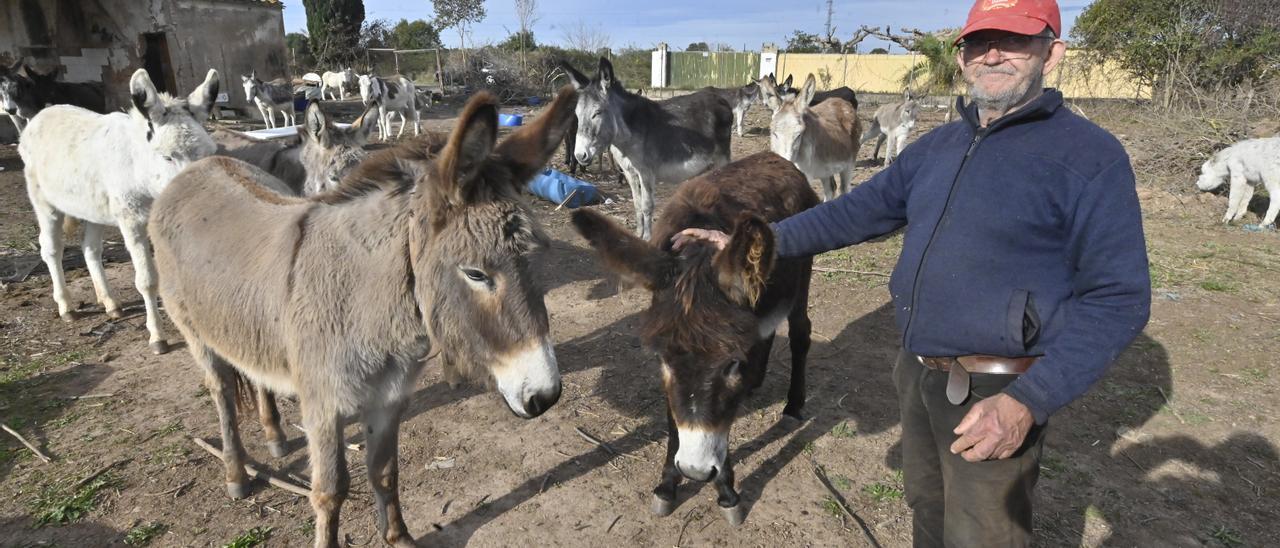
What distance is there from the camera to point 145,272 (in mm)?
4820

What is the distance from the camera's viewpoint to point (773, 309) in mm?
3221

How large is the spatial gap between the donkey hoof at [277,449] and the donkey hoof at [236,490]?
362 mm

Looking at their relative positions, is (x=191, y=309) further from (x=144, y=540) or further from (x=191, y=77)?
(x=191, y=77)

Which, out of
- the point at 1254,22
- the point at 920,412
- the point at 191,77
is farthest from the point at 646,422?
the point at 191,77

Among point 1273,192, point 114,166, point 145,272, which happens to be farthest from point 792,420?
point 1273,192

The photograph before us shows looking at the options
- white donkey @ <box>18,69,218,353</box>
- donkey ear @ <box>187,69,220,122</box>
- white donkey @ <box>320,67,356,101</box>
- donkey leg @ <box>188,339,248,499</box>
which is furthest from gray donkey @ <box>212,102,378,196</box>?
white donkey @ <box>320,67,356,101</box>

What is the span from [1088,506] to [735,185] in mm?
2734

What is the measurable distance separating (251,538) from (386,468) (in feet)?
3.04

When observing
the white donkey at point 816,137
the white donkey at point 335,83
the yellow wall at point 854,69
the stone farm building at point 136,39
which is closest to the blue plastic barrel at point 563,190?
the white donkey at point 816,137

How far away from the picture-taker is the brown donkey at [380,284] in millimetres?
1949

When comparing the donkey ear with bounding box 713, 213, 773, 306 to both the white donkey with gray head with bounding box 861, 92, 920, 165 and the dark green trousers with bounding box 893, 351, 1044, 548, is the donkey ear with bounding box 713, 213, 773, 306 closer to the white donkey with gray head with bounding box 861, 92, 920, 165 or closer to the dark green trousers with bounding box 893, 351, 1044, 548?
the dark green trousers with bounding box 893, 351, 1044, 548

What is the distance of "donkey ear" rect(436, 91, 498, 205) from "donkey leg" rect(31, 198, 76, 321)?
5812 mm

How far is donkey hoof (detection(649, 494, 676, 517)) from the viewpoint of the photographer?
3256mm

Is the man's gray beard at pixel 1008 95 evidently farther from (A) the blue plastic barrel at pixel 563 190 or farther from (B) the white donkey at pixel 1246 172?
(B) the white donkey at pixel 1246 172
